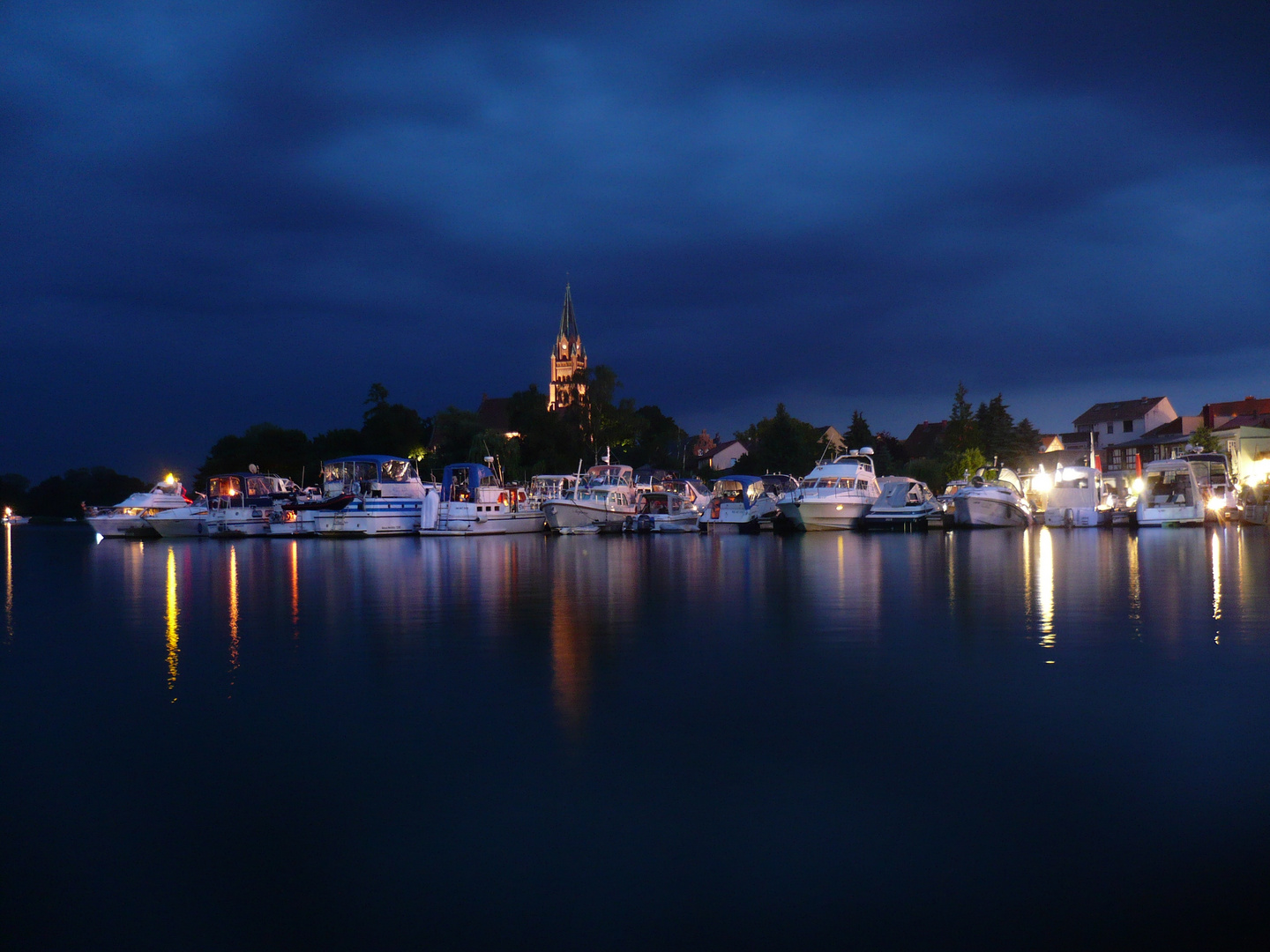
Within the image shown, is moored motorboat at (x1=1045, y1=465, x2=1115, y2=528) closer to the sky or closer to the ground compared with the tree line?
closer to the ground

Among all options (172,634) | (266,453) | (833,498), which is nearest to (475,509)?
(833,498)

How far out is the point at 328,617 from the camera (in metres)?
14.2

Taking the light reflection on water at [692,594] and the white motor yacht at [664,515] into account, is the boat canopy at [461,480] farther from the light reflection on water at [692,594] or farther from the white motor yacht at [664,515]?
the light reflection on water at [692,594]

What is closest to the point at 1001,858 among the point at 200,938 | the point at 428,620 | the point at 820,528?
the point at 200,938

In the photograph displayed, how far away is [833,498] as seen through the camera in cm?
4631

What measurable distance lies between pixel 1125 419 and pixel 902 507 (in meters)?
57.6


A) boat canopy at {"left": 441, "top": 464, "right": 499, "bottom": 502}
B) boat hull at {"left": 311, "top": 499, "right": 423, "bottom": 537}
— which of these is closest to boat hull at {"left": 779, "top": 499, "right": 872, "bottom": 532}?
boat canopy at {"left": 441, "top": 464, "right": 499, "bottom": 502}

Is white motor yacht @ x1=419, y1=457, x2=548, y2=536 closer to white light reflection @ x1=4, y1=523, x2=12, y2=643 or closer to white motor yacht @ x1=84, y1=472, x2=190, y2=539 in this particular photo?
white motor yacht @ x1=84, y1=472, x2=190, y2=539

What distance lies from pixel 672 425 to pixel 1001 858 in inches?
4452

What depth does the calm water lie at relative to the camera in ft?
13.8

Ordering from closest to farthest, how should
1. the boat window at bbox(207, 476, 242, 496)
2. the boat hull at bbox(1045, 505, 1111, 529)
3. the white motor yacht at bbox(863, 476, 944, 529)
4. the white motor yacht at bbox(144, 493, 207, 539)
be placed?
the boat hull at bbox(1045, 505, 1111, 529)
the white motor yacht at bbox(863, 476, 944, 529)
the white motor yacht at bbox(144, 493, 207, 539)
the boat window at bbox(207, 476, 242, 496)

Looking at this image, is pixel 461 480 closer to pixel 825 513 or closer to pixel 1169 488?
pixel 825 513

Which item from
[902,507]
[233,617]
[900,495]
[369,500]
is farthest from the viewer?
[369,500]

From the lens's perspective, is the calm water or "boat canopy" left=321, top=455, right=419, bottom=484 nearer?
the calm water
